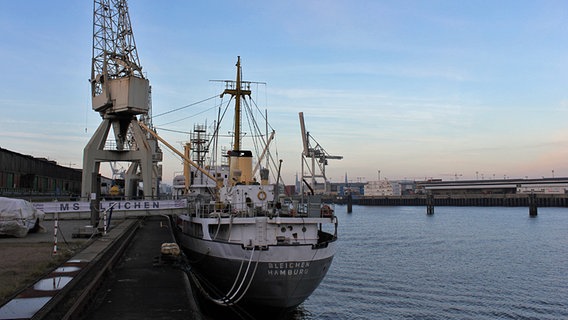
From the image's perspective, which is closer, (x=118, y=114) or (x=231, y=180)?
(x=231, y=180)

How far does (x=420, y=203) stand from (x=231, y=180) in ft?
609

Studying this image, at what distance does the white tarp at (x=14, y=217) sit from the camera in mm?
24266

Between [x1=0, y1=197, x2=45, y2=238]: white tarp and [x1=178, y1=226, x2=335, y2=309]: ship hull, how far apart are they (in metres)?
12.9

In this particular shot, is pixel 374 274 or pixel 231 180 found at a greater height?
pixel 231 180

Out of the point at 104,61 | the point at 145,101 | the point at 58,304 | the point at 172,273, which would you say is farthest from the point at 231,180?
the point at 104,61

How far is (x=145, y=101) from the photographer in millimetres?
41688

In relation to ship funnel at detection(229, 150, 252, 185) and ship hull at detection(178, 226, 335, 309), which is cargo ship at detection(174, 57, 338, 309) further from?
ship funnel at detection(229, 150, 252, 185)

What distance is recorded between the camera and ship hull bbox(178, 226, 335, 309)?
18062mm

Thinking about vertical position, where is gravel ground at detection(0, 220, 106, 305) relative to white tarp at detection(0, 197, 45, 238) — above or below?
below

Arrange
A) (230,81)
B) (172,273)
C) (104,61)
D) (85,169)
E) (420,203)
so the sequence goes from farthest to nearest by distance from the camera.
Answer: (420,203), (104,61), (85,169), (230,81), (172,273)

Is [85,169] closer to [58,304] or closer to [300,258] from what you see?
[300,258]

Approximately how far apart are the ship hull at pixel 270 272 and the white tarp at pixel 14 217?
506 inches

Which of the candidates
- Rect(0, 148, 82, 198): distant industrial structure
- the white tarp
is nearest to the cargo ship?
the white tarp

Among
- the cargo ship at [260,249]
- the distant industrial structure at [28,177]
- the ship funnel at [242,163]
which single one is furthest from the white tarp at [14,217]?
the distant industrial structure at [28,177]
